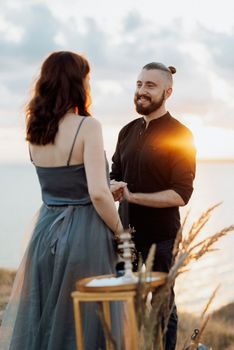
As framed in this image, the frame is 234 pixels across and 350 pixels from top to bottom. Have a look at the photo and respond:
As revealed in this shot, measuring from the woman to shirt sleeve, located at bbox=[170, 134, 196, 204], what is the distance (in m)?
0.81

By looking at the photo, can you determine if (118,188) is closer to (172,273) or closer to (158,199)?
(158,199)

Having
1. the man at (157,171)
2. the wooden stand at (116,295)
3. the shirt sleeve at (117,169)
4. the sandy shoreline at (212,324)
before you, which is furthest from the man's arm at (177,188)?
the sandy shoreline at (212,324)

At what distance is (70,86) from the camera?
342cm

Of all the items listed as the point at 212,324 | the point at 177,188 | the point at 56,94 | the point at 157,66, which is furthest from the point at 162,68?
the point at 212,324

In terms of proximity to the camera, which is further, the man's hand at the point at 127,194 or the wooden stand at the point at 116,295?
the man's hand at the point at 127,194

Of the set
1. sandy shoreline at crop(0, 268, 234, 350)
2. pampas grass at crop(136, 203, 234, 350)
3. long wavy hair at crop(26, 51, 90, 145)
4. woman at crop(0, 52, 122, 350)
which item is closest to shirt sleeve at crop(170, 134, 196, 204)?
woman at crop(0, 52, 122, 350)

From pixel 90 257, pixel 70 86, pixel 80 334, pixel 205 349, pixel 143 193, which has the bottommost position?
pixel 205 349

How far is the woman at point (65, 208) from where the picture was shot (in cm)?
337

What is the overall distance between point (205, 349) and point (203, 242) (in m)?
1.83

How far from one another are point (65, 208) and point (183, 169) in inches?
37.1

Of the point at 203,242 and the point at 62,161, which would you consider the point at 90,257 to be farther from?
the point at 203,242

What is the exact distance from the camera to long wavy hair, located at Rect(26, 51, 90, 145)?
3.41 metres

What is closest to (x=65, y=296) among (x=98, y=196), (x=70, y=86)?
(x=98, y=196)

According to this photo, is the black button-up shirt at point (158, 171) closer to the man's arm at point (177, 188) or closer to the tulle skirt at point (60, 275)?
the man's arm at point (177, 188)
